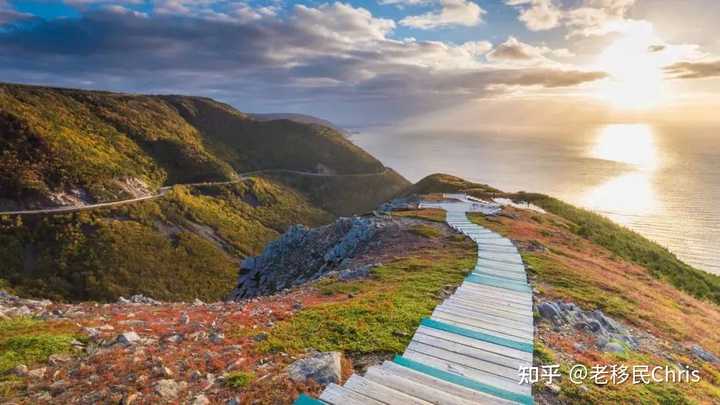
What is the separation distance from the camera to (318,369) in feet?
26.9

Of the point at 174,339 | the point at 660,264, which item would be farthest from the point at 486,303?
the point at 660,264

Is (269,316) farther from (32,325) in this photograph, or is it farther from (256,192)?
(256,192)

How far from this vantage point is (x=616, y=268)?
79.9 ft

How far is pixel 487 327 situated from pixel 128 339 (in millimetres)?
9996

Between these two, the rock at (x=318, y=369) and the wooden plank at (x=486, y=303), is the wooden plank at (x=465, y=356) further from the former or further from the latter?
the wooden plank at (x=486, y=303)

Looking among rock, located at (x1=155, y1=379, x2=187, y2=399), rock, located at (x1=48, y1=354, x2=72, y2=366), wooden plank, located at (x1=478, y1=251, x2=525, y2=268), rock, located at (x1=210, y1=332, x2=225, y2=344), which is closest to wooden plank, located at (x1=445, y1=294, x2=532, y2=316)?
wooden plank, located at (x1=478, y1=251, x2=525, y2=268)

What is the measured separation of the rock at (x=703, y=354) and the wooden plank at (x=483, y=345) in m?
7.07

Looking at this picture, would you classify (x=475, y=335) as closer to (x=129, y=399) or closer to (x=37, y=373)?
(x=129, y=399)

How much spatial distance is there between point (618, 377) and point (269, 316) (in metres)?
9.88

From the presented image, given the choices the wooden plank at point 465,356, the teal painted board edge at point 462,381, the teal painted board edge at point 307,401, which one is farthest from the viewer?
the wooden plank at point 465,356

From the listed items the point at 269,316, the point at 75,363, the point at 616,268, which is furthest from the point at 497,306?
the point at 616,268

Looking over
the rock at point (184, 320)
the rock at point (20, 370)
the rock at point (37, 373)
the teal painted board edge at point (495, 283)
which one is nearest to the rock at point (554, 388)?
the teal painted board edge at point (495, 283)

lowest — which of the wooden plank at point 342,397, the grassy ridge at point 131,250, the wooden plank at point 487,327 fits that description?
the grassy ridge at point 131,250

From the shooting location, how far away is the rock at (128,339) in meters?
9.52
